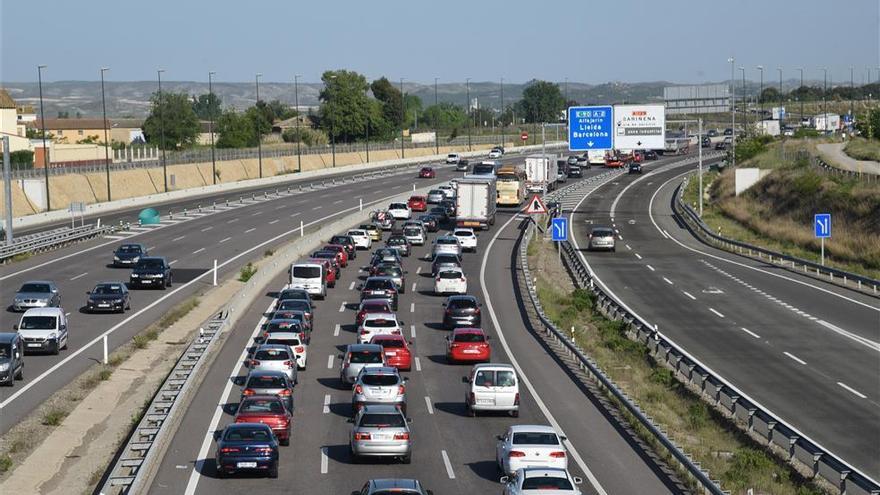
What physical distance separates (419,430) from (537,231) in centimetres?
5160

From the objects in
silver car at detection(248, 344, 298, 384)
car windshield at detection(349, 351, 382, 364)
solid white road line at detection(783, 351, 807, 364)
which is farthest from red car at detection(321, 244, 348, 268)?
car windshield at detection(349, 351, 382, 364)

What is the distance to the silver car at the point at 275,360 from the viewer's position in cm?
3653

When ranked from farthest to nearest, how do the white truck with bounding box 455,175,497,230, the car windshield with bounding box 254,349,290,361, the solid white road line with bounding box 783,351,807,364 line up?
the white truck with bounding box 455,175,497,230 → the solid white road line with bounding box 783,351,807,364 → the car windshield with bounding box 254,349,290,361

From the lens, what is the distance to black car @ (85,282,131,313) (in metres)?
51.6

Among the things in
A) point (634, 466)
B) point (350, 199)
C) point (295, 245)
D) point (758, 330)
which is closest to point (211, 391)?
point (634, 466)

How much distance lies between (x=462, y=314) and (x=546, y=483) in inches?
1055

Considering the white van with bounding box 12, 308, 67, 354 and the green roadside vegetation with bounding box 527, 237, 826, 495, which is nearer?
the green roadside vegetation with bounding box 527, 237, 826, 495

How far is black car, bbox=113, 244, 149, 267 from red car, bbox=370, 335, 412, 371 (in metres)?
28.4

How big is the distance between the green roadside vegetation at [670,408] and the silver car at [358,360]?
7.39 metres

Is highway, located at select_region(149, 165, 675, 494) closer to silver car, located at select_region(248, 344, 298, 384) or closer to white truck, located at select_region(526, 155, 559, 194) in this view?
silver car, located at select_region(248, 344, 298, 384)

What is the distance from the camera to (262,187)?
125 metres

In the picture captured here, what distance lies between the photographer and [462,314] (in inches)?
1898

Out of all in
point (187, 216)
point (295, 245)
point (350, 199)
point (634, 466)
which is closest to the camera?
point (634, 466)

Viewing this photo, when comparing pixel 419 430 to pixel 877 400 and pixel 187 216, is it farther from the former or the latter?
pixel 187 216
